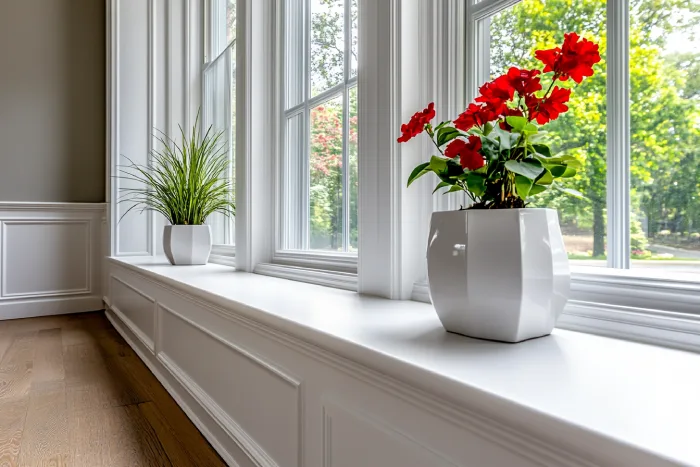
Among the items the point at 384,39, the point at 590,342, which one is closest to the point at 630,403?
the point at 590,342

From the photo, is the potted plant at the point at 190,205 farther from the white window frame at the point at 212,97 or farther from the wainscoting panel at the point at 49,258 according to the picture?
the wainscoting panel at the point at 49,258

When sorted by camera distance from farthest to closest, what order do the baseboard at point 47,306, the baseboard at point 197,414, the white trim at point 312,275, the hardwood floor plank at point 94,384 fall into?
the baseboard at point 47,306 → the hardwood floor plank at point 94,384 → the white trim at point 312,275 → the baseboard at point 197,414

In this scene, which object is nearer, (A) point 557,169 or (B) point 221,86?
(A) point 557,169

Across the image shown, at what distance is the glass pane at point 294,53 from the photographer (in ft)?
6.01

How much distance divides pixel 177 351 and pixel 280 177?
0.77 m

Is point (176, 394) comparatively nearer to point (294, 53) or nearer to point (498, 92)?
point (294, 53)

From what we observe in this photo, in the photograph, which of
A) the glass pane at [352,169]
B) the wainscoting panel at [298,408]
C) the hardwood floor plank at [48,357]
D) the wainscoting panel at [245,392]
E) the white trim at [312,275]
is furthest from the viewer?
the hardwood floor plank at [48,357]

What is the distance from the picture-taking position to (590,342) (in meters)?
0.70

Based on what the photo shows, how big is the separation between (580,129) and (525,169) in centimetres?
27

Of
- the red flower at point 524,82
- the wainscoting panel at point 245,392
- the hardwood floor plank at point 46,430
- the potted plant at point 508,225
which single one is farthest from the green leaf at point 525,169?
the hardwood floor plank at point 46,430

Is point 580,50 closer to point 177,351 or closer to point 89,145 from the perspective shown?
point 177,351

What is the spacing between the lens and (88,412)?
1.65 metres

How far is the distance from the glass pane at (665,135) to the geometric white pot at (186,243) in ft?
6.48

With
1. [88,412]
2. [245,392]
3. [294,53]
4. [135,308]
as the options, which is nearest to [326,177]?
Answer: [294,53]
